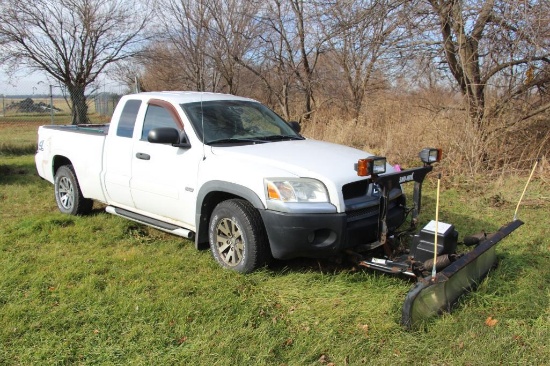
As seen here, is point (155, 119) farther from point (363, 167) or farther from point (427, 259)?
point (427, 259)

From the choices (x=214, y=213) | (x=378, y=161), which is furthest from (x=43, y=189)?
(x=378, y=161)

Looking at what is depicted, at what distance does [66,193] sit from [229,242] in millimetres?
3306

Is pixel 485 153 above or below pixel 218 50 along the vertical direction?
below

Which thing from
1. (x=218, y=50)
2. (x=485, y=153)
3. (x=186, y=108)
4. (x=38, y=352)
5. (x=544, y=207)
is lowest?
(x=38, y=352)

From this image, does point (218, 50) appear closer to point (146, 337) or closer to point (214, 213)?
point (214, 213)

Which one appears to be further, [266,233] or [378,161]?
[266,233]

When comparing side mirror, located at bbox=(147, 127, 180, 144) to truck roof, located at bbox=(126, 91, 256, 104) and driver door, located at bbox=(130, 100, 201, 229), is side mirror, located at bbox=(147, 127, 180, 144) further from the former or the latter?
truck roof, located at bbox=(126, 91, 256, 104)

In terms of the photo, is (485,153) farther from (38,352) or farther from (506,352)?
(38,352)

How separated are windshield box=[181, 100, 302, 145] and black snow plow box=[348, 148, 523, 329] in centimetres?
159

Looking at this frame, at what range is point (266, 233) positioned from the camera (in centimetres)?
404

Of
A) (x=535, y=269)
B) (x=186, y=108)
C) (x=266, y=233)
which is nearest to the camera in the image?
(x=266, y=233)

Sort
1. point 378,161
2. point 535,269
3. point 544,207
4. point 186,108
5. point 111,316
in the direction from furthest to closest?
point 544,207 < point 186,108 < point 535,269 < point 378,161 < point 111,316

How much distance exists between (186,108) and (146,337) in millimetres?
2502

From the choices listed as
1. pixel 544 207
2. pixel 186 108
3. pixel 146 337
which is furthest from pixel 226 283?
pixel 544 207
